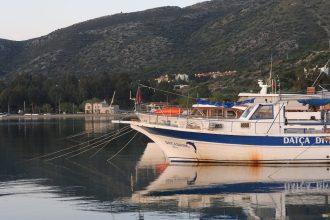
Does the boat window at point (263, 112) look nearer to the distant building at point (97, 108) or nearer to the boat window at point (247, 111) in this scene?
the boat window at point (247, 111)

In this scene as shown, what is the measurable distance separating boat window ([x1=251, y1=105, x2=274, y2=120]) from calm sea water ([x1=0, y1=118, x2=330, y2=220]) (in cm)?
242

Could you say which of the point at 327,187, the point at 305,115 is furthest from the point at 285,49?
the point at 327,187

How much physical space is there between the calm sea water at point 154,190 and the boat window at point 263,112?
242 cm

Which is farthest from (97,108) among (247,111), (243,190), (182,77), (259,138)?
Result: (243,190)

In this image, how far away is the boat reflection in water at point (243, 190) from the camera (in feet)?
72.0

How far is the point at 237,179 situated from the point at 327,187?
3.81m

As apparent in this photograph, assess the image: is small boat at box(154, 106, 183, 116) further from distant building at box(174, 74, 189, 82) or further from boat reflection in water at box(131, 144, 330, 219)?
distant building at box(174, 74, 189, 82)

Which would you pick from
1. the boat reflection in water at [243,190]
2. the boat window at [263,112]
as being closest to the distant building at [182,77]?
the boat window at [263,112]

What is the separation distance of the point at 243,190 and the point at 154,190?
10.3 ft

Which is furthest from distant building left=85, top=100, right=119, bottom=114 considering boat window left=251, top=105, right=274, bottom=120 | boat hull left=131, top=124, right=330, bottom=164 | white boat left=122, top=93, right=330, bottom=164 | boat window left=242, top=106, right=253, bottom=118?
boat window left=251, top=105, right=274, bottom=120

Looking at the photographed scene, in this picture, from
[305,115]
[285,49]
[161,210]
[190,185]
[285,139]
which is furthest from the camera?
[285,49]

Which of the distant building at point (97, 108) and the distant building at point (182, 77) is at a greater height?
the distant building at point (182, 77)

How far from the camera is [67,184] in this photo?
28297 millimetres

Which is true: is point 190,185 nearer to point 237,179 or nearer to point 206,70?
point 237,179
